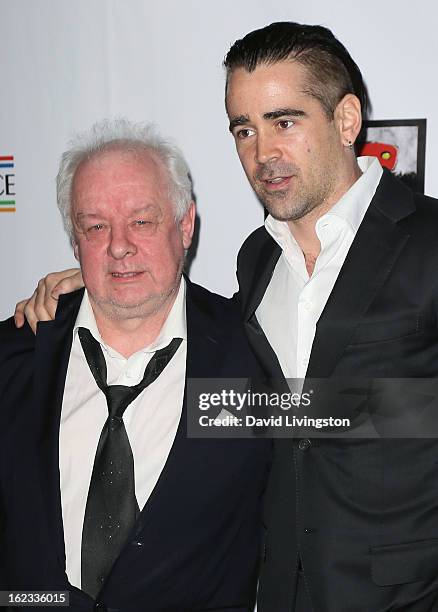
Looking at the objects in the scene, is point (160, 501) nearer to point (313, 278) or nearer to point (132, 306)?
point (132, 306)

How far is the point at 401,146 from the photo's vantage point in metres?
2.67

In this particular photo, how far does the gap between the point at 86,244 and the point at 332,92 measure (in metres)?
0.83

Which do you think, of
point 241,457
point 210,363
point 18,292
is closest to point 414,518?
point 241,457

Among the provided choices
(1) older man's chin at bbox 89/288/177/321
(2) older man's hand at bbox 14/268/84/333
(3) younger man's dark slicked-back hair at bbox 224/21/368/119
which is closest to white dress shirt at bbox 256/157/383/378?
(3) younger man's dark slicked-back hair at bbox 224/21/368/119

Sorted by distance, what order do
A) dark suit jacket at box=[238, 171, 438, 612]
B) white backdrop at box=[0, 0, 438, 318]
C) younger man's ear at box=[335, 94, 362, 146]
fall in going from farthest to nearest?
white backdrop at box=[0, 0, 438, 318], younger man's ear at box=[335, 94, 362, 146], dark suit jacket at box=[238, 171, 438, 612]

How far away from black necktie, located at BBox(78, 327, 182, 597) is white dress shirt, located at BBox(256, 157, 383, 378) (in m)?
0.45

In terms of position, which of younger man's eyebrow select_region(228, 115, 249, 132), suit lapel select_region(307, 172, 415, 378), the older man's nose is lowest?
suit lapel select_region(307, 172, 415, 378)

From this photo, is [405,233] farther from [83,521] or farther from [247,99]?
[83,521]

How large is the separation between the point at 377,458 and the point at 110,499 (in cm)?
73

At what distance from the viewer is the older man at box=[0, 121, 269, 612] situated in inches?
77.0

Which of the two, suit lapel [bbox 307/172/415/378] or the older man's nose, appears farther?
the older man's nose

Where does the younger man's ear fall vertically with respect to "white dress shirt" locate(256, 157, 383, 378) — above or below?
above

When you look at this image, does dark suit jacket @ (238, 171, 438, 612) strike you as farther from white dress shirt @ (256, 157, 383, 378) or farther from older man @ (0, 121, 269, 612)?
older man @ (0, 121, 269, 612)

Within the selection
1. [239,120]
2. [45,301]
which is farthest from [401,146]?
[45,301]
